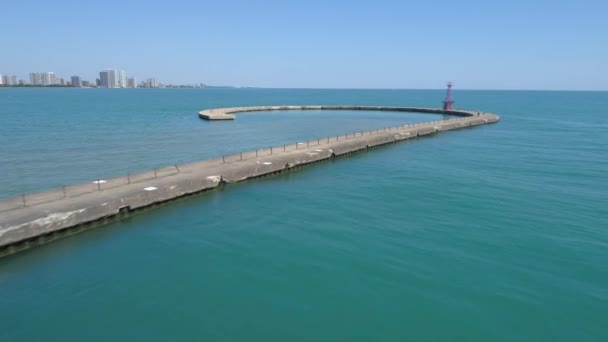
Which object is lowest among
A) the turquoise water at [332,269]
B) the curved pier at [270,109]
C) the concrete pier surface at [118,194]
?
the turquoise water at [332,269]

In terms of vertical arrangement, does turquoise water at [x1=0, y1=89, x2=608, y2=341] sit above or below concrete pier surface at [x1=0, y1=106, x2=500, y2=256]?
below

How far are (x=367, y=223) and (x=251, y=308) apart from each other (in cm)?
969

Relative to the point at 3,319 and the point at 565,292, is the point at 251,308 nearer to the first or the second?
the point at 3,319

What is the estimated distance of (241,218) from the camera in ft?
75.4

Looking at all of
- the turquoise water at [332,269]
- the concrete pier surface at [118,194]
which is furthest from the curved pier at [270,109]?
the turquoise water at [332,269]

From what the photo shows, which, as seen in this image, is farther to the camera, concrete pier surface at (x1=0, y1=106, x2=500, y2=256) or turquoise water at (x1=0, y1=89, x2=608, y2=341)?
concrete pier surface at (x1=0, y1=106, x2=500, y2=256)

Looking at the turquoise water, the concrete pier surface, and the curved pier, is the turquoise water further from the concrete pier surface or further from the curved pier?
the curved pier

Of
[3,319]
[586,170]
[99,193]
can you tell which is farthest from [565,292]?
[586,170]

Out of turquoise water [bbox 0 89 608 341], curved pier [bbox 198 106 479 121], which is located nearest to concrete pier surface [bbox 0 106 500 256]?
turquoise water [bbox 0 89 608 341]

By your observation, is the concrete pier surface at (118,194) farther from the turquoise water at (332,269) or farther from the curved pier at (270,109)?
the curved pier at (270,109)

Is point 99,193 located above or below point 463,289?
above

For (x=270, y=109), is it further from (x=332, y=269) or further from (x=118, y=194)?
(x=332, y=269)

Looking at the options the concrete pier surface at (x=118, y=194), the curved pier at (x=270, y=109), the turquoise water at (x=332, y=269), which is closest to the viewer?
the turquoise water at (x=332, y=269)

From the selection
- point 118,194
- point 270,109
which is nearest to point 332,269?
point 118,194
